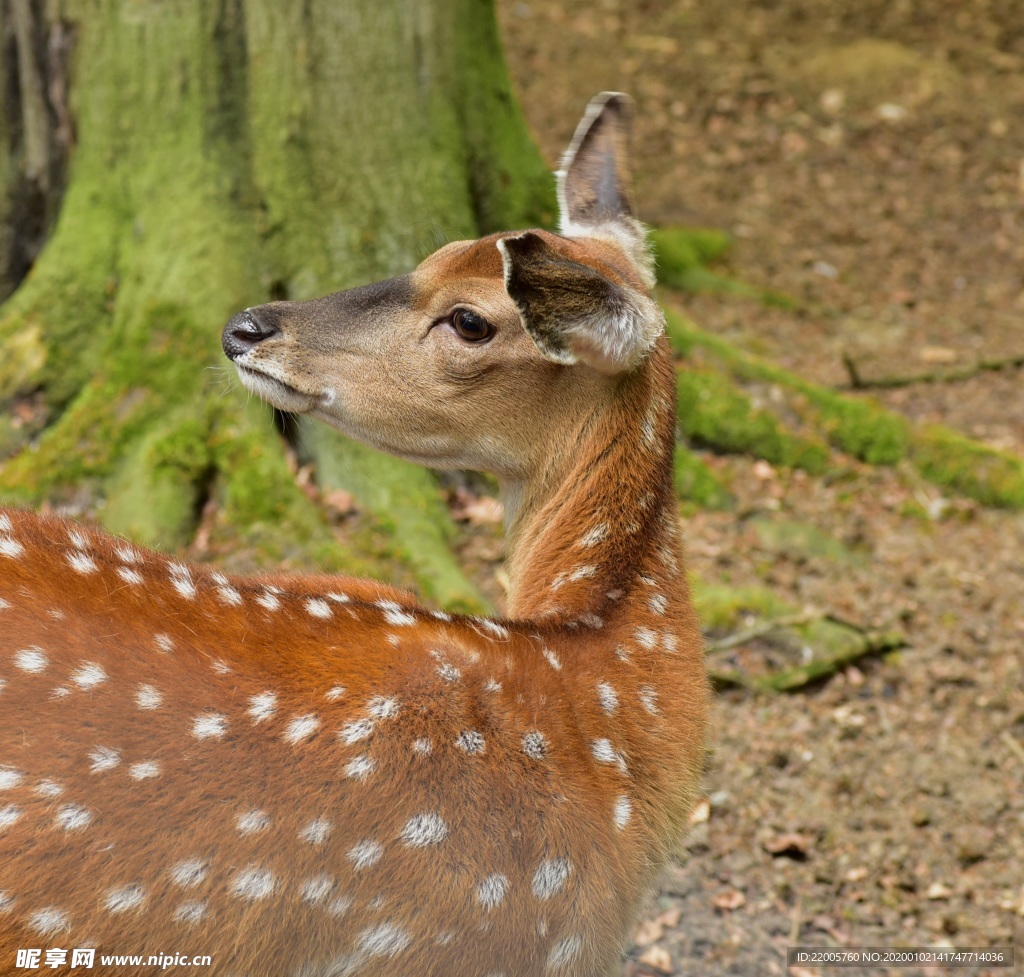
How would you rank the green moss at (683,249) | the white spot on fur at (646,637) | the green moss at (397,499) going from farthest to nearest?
1. the green moss at (683,249)
2. the green moss at (397,499)
3. the white spot on fur at (646,637)

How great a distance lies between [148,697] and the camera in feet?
7.99

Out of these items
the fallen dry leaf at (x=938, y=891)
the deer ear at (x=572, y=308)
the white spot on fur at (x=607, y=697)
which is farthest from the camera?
the fallen dry leaf at (x=938, y=891)

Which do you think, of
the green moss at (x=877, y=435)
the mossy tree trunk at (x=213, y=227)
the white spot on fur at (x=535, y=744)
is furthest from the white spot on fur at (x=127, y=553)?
the green moss at (x=877, y=435)

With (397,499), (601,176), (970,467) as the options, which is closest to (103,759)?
(601,176)

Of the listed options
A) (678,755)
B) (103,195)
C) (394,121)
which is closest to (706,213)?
(394,121)

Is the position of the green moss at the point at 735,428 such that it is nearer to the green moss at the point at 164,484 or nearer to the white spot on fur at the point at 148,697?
the green moss at the point at 164,484

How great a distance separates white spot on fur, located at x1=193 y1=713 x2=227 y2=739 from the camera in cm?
243

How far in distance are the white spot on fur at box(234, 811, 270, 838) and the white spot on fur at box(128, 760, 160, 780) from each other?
197 mm

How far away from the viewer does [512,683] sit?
282 centimetres

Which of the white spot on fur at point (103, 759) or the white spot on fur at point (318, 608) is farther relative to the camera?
the white spot on fur at point (318, 608)

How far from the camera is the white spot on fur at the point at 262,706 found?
2.50 metres

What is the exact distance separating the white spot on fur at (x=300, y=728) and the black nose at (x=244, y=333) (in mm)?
1326

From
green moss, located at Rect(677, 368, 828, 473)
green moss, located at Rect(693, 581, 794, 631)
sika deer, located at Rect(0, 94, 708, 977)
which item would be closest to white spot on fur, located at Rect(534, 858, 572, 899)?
sika deer, located at Rect(0, 94, 708, 977)

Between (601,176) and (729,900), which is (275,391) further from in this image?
(729,900)
